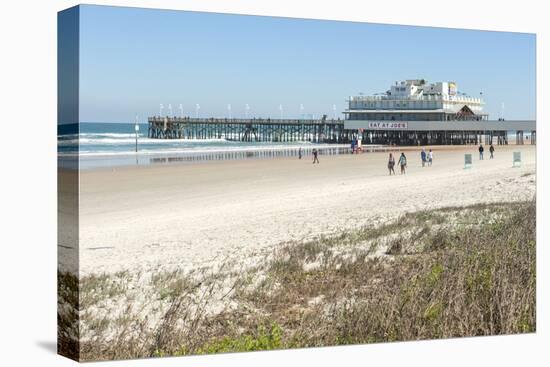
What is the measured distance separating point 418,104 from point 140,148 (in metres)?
3.75

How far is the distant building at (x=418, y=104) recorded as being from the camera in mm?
10609

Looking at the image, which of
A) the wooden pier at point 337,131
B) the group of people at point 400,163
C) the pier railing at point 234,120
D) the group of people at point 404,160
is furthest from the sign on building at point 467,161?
the pier railing at point 234,120

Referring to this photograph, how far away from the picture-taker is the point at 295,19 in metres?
9.70

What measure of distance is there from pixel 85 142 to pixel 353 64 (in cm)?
346

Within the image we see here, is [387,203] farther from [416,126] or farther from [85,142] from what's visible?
[85,142]

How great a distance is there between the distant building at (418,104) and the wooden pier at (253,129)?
36 cm

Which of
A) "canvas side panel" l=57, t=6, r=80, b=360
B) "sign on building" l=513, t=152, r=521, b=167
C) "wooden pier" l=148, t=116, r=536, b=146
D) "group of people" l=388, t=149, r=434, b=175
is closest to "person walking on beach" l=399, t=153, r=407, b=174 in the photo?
"group of people" l=388, t=149, r=434, b=175

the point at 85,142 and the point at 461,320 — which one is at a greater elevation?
the point at 85,142

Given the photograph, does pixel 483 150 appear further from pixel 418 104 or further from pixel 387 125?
pixel 387 125

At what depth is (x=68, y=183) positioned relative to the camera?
8.29 metres

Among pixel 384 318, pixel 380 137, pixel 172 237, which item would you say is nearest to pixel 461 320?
pixel 384 318

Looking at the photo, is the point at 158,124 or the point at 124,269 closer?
the point at 124,269

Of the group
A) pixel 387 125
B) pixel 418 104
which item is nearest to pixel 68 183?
pixel 387 125

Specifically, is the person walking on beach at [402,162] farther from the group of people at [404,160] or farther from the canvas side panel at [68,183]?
the canvas side panel at [68,183]
